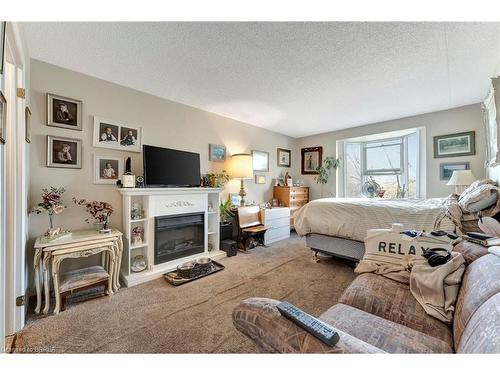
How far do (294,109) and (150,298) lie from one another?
3199 mm

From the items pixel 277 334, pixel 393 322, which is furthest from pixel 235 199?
pixel 277 334

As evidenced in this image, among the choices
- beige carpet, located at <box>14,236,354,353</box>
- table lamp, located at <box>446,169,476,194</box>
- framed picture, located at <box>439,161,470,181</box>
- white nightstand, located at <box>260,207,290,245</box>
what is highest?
framed picture, located at <box>439,161,470,181</box>

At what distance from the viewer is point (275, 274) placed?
8.02 feet

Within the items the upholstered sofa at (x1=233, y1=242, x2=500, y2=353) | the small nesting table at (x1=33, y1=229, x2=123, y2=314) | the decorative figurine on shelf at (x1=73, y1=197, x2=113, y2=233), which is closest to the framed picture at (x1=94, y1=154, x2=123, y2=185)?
the decorative figurine on shelf at (x1=73, y1=197, x2=113, y2=233)

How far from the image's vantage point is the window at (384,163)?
3934 mm

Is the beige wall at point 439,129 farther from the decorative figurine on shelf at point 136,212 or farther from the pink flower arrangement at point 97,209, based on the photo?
the pink flower arrangement at point 97,209

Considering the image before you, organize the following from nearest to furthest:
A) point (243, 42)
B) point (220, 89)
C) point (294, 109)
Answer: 1. point (243, 42)
2. point (220, 89)
3. point (294, 109)

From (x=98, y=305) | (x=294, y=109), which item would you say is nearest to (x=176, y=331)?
(x=98, y=305)

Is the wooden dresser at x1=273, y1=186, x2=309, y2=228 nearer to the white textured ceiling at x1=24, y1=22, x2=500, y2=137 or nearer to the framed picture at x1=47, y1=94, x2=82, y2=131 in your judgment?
the white textured ceiling at x1=24, y1=22, x2=500, y2=137

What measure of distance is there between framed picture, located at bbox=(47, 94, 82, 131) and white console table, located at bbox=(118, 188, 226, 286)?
0.86 meters

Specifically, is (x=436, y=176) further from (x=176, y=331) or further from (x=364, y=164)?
(x=176, y=331)

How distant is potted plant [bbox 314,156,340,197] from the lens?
181 inches

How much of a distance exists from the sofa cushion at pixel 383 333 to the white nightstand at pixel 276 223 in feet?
8.81

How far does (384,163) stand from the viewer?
4.34 m
